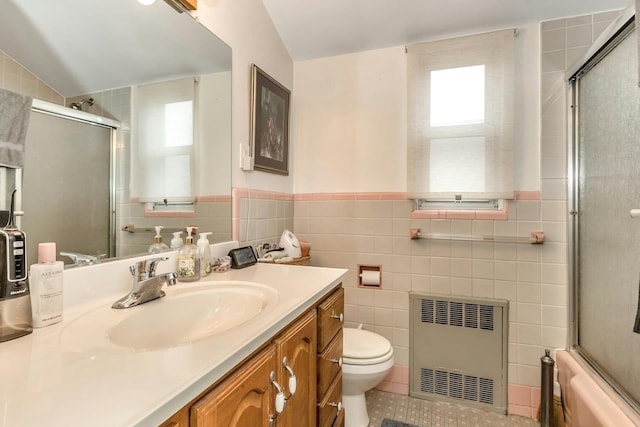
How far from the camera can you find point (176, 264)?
1.18 metres

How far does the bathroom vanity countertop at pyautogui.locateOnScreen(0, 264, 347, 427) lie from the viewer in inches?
15.7

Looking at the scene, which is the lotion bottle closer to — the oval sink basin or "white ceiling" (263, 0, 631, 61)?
the oval sink basin

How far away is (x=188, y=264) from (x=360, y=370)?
0.95m

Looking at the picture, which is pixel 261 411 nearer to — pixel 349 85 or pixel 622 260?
pixel 622 260

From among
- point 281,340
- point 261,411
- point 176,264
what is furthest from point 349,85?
point 261,411

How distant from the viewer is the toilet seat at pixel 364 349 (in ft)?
5.01

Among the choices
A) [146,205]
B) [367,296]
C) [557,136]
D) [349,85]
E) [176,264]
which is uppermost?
[349,85]

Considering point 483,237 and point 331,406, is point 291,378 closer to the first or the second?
point 331,406

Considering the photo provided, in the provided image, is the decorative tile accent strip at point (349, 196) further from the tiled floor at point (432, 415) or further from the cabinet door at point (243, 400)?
the cabinet door at point (243, 400)

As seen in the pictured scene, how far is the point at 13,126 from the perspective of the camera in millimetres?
741

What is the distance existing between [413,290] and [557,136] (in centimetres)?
115

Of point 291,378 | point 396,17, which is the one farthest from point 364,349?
point 396,17

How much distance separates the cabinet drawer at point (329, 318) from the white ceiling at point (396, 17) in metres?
1.53

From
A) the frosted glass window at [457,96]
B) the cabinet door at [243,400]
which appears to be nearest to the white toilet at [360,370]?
the cabinet door at [243,400]
